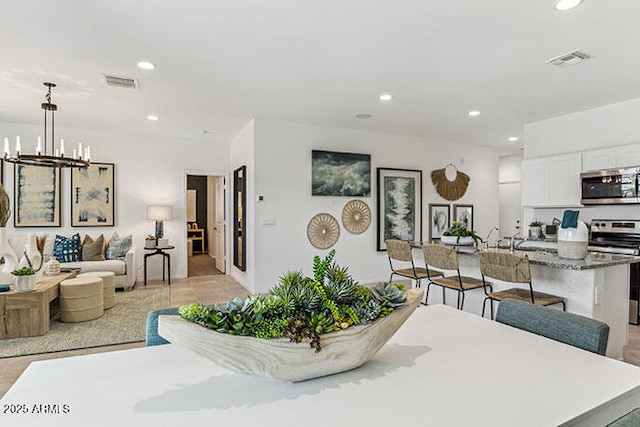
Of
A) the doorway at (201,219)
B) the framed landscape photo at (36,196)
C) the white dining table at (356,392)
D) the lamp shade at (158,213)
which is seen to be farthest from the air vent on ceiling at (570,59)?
the doorway at (201,219)

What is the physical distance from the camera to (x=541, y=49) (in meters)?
3.05

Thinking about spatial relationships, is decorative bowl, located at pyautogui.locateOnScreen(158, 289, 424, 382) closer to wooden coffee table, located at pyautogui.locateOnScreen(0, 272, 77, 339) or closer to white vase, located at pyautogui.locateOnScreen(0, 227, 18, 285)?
white vase, located at pyautogui.locateOnScreen(0, 227, 18, 285)

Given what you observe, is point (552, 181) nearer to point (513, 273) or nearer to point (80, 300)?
point (513, 273)

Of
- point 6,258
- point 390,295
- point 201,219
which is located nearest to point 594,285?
point 390,295

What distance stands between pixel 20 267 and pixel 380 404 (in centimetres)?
421

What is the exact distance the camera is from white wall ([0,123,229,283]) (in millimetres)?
6125

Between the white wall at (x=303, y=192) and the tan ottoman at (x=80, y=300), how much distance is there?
2015 mm

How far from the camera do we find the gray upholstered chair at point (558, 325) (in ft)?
4.23

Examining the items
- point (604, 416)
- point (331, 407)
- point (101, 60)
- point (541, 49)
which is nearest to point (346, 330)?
point (331, 407)

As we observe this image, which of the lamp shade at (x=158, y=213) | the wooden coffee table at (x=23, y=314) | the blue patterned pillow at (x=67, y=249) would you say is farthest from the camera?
the lamp shade at (x=158, y=213)

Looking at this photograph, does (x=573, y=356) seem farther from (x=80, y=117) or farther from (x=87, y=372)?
(x=80, y=117)

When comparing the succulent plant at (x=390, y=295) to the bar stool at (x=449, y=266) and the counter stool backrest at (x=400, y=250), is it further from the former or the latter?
the counter stool backrest at (x=400, y=250)

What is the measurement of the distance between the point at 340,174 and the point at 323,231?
0.97m

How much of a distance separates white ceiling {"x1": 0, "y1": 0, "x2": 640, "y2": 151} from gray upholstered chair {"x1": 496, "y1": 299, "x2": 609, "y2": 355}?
6.49ft
